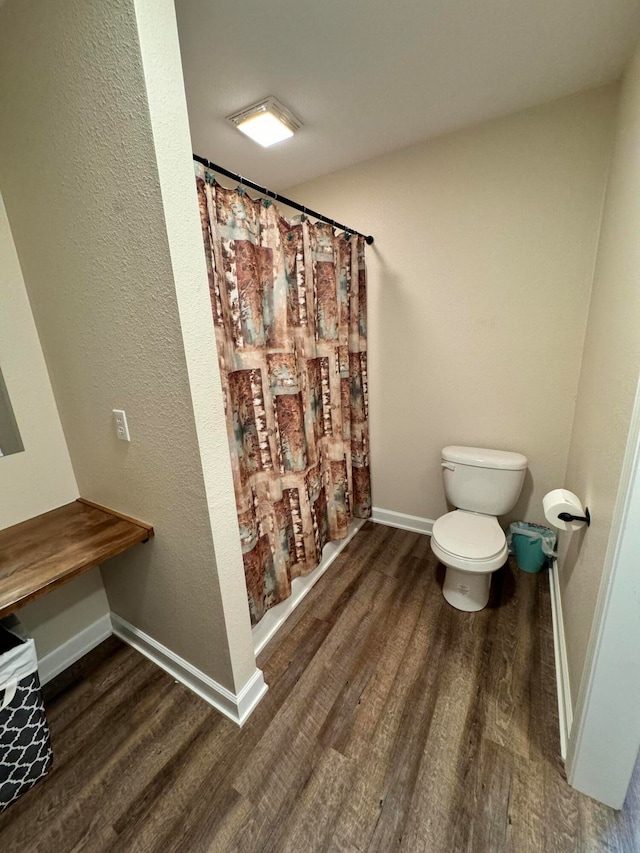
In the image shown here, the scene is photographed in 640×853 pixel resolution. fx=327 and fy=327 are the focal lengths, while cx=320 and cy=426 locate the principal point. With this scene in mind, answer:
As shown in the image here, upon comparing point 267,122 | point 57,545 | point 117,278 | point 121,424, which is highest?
point 267,122

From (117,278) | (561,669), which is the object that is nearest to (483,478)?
(561,669)

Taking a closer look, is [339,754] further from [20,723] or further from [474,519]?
[474,519]

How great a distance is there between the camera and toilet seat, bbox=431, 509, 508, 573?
4.93 feet

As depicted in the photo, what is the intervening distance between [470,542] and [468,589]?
26 centimetres

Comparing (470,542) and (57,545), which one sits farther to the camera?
(470,542)

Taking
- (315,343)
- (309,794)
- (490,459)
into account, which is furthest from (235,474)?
(490,459)

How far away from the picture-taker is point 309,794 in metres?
1.03

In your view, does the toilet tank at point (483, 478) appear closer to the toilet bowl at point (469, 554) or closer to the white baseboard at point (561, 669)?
the toilet bowl at point (469, 554)

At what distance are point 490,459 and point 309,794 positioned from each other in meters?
1.58

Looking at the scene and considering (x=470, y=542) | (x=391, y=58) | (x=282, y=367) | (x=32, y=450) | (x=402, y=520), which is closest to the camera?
(x=391, y=58)

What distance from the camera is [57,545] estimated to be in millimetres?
1174

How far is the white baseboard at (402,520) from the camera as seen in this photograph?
7.58 ft

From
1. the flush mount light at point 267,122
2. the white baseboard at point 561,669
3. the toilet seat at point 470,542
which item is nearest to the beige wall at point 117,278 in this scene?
the flush mount light at point 267,122

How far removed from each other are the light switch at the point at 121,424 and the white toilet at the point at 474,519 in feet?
4.79
